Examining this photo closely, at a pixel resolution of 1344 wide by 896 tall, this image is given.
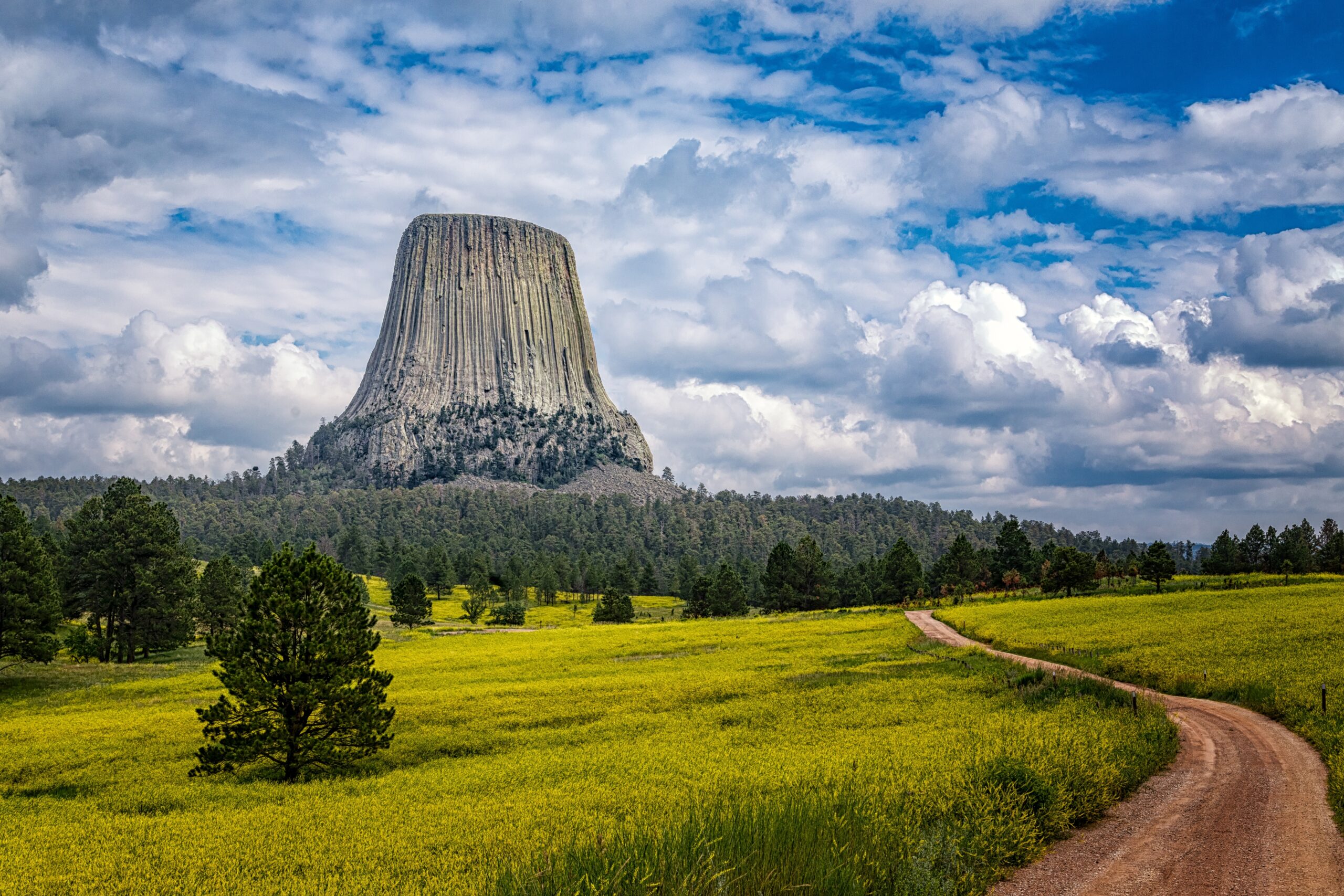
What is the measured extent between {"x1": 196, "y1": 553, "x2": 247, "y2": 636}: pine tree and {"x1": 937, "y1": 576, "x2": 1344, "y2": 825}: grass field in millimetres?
64048

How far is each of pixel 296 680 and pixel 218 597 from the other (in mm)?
58412

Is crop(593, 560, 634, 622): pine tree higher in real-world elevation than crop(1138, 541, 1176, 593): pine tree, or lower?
lower

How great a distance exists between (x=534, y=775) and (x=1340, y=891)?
16389 millimetres

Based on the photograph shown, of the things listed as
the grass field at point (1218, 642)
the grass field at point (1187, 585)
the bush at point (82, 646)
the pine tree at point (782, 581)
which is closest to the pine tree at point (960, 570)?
the grass field at point (1187, 585)

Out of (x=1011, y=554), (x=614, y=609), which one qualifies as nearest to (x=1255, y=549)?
(x=1011, y=554)

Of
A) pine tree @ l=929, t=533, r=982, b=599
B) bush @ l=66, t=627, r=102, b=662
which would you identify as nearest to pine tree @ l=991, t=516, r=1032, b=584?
pine tree @ l=929, t=533, r=982, b=599

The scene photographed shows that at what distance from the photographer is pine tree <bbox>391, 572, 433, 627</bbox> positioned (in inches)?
3533

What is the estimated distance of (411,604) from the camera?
297ft

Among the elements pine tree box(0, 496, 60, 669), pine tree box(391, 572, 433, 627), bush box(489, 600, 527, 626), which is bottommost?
bush box(489, 600, 527, 626)

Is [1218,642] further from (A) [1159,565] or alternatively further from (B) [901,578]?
(B) [901,578]

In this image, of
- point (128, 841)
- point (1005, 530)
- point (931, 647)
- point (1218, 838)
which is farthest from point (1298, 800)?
point (1005, 530)

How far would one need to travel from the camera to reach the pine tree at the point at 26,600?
144 ft

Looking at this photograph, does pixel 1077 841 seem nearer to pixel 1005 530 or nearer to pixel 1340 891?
pixel 1340 891

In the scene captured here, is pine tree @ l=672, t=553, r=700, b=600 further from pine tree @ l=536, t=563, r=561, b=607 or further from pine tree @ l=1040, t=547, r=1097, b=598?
pine tree @ l=1040, t=547, r=1097, b=598
